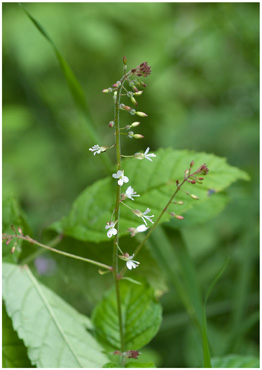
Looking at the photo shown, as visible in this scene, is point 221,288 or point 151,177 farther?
point 221,288

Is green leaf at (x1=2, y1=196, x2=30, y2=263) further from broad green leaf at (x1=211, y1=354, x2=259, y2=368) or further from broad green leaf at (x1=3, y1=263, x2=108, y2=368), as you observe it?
broad green leaf at (x1=211, y1=354, x2=259, y2=368)

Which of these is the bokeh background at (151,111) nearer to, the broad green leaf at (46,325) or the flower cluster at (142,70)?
the broad green leaf at (46,325)

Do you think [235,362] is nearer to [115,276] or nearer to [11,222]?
[115,276]

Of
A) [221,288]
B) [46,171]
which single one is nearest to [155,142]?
[46,171]

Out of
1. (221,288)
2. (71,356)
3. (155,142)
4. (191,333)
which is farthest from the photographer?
(155,142)

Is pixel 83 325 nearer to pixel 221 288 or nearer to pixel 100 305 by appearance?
pixel 100 305

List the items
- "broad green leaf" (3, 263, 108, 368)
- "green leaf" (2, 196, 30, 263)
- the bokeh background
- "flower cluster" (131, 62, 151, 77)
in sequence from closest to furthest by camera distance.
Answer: "flower cluster" (131, 62, 151, 77)
"broad green leaf" (3, 263, 108, 368)
"green leaf" (2, 196, 30, 263)
the bokeh background

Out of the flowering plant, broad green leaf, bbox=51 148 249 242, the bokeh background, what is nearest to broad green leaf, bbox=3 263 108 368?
the flowering plant
